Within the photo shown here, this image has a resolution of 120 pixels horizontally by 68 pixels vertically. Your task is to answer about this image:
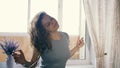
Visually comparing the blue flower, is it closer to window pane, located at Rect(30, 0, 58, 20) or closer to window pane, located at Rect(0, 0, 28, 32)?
window pane, located at Rect(0, 0, 28, 32)

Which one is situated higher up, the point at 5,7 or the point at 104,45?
the point at 5,7

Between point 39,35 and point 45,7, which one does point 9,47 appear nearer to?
point 39,35

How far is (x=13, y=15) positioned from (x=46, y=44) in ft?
3.01

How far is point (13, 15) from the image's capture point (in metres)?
2.88

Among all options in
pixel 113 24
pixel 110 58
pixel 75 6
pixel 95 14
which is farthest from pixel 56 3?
pixel 110 58

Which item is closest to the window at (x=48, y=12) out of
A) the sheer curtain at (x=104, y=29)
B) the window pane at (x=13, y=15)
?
the window pane at (x=13, y=15)

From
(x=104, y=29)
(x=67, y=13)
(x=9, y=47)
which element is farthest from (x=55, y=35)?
(x=67, y=13)

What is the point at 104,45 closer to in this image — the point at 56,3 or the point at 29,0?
the point at 56,3

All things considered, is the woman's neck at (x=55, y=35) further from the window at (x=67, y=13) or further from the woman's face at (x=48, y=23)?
the window at (x=67, y=13)

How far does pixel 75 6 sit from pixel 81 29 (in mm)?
303

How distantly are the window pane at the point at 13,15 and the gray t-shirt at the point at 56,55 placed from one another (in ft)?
2.34

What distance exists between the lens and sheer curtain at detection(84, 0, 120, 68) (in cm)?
250

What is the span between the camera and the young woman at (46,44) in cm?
210

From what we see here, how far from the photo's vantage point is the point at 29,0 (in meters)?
2.67
